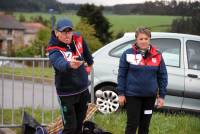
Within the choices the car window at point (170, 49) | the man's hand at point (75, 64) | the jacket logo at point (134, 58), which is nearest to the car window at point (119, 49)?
the car window at point (170, 49)

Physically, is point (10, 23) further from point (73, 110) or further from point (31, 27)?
point (73, 110)

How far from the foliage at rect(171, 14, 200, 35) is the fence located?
590 inches

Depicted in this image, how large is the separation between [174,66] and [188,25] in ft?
54.1

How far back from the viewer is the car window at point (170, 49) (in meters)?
10.0

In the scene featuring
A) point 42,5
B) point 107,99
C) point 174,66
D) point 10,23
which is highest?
point 10,23

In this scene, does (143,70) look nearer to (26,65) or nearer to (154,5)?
(26,65)

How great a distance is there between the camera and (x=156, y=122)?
28.0ft

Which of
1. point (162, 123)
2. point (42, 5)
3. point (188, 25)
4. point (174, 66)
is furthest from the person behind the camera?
point (188, 25)

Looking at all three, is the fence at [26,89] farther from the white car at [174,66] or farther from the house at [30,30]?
the house at [30,30]

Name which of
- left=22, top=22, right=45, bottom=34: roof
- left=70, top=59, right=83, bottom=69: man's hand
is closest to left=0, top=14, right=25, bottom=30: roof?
left=22, top=22, right=45, bottom=34: roof

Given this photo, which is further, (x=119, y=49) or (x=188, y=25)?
(x=188, y=25)

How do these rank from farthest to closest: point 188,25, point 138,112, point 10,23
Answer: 1. point 10,23
2. point 188,25
3. point 138,112

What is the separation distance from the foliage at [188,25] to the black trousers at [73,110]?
1698cm

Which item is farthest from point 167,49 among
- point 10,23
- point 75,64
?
point 10,23
